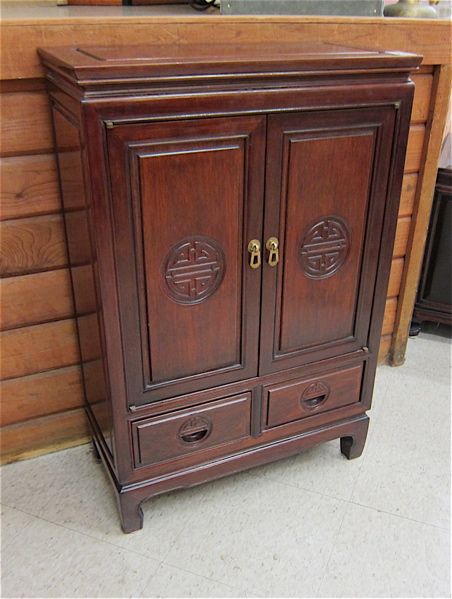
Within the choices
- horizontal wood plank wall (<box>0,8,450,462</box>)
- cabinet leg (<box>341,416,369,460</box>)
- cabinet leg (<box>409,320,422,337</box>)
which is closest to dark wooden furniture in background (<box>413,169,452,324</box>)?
cabinet leg (<box>409,320,422,337</box>)

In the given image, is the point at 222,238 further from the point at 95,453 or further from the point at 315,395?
the point at 95,453

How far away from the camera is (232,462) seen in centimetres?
161

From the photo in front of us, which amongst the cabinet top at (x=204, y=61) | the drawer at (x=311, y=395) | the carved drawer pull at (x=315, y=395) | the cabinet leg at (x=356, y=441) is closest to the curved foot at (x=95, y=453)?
the drawer at (x=311, y=395)

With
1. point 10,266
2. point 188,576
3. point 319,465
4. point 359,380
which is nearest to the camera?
point 188,576

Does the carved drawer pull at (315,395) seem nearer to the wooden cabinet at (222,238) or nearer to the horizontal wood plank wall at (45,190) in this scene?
the wooden cabinet at (222,238)

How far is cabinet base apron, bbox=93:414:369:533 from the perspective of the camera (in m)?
1.52

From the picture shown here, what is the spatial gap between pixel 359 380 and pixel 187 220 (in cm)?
76

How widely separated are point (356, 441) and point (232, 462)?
17.0 inches

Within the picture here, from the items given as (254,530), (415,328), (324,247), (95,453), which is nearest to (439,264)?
(415,328)

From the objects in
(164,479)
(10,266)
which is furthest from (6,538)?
(10,266)

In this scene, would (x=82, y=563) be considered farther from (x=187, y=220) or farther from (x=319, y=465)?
(x=187, y=220)

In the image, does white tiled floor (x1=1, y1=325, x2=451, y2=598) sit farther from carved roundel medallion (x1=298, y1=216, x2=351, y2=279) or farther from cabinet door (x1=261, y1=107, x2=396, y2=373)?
carved roundel medallion (x1=298, y1=216, x2=351, y2=279)

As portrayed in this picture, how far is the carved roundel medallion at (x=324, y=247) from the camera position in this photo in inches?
55.6

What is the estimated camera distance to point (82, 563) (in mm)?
1491
